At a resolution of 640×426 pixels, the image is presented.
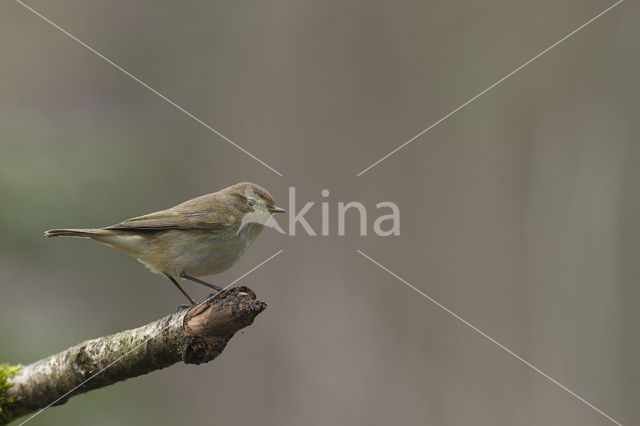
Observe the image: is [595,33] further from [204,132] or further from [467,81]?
[204,132]

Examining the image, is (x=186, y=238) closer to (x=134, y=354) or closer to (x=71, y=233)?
(x=71, y=233)

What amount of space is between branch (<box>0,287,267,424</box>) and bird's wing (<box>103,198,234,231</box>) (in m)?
1.21

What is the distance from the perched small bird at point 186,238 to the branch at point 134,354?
1094mm

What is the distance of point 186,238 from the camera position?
4914 mm

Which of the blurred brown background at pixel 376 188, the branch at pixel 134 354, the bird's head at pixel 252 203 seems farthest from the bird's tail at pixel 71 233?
the blurred brown background at pixel 376 188

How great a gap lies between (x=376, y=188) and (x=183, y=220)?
558 centimetres

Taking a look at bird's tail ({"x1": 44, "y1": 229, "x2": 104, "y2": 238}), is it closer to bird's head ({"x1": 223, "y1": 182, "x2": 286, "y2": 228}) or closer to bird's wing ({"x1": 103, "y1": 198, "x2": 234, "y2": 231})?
bird's wing ({"x1": 103, "y1": 198, "x2": 234, "y2": 231})

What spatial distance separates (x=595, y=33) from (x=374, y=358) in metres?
6.31

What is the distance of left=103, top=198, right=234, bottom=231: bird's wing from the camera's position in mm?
4910

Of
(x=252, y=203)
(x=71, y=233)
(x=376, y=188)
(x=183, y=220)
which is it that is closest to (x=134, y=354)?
(x=71, y=233)

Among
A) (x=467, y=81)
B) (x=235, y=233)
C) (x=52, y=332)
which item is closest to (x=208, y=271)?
(x=235, y=233)

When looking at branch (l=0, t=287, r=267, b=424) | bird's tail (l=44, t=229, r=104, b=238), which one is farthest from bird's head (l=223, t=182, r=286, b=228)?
branch (l=0, t=287, r=267, b=424)

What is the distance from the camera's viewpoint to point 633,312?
8992 mm

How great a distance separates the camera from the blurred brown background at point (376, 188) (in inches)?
347
